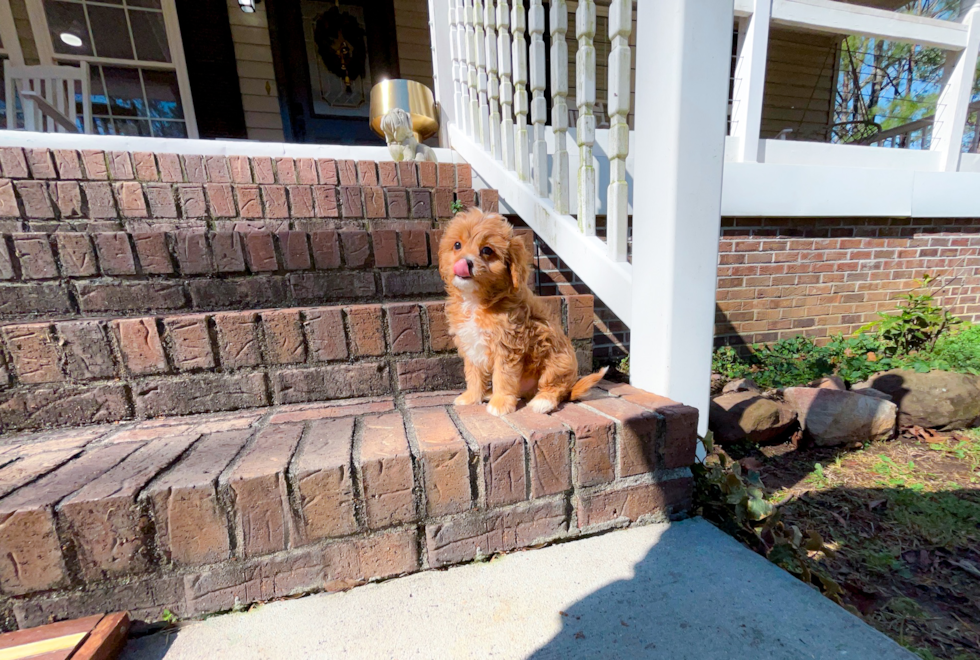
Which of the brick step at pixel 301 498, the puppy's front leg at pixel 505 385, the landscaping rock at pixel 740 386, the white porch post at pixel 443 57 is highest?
the white porch post at pixel 443 57

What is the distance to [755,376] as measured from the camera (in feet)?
9.23

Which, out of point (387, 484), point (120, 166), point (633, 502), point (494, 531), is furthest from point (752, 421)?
point (120, 166)

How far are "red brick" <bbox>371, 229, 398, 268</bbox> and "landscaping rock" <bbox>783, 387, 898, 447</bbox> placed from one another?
237 cm

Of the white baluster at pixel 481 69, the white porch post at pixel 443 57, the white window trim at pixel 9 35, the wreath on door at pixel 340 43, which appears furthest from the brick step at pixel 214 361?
the white window trim at pixel 9 35

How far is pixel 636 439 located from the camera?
111cm

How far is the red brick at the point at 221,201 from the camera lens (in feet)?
6.18

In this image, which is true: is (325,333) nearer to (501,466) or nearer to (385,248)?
(385,248)

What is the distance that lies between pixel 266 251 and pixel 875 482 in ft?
9.58

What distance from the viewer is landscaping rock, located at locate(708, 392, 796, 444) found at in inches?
81.8

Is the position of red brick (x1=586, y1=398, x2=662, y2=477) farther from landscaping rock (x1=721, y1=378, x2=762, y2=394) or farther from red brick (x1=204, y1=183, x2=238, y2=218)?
red brick (x1=204, y1=183, x2=238, y2=218)

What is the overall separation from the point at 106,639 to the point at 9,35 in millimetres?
6623

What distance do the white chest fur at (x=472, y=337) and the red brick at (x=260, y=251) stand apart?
898mm

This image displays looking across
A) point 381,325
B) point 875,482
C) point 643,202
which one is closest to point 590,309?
point 643,202

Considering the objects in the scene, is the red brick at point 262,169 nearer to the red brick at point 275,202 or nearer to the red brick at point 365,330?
the red brick at point 275,202
